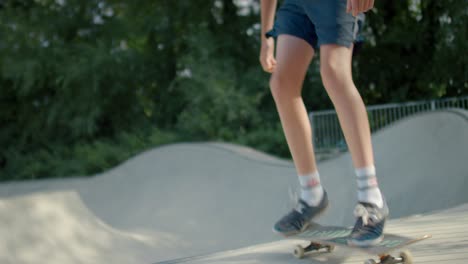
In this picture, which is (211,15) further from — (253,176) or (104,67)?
(253,176)

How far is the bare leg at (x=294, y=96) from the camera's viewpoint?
229cm

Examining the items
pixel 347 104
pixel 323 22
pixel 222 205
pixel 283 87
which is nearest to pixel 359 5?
pixel 323 22

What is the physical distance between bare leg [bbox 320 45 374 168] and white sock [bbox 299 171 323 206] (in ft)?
0.96

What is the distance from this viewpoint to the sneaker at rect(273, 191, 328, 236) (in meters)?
2.28

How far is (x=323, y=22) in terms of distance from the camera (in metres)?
2.14

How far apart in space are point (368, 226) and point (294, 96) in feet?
2.22

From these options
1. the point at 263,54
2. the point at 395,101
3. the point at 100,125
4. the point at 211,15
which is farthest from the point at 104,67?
the point at 263,54

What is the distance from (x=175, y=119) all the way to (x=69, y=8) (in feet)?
13.5

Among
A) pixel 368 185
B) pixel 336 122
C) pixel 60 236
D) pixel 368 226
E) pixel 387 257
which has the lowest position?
pixel 336 122

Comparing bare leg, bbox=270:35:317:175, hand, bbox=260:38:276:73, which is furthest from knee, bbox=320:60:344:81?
hand, bbox=260:38:276:73

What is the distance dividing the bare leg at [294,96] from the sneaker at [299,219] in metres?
0.16

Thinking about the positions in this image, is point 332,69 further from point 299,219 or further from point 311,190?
point 299,219

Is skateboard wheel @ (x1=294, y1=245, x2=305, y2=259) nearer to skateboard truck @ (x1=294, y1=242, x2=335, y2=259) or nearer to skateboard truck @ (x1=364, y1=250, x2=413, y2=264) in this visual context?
skateboard truck @ (x1=294, y1=242, x2=335, y2=259)

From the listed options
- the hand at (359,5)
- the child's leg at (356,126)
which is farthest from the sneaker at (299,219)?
the hand at (359,5)
